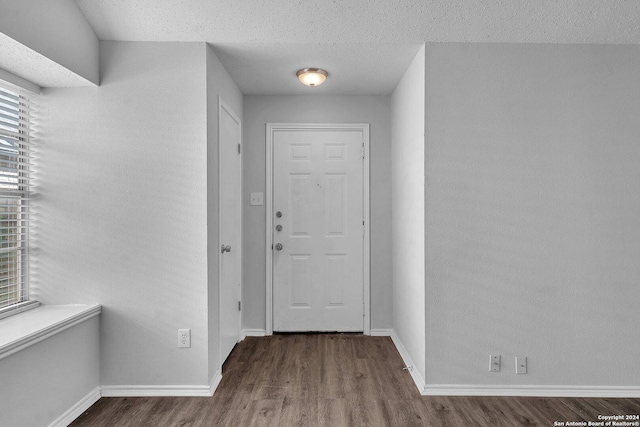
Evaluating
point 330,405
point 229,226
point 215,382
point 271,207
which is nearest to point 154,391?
point 215,382

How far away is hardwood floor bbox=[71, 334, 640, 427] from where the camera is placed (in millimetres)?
2074

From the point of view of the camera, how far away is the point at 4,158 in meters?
2.11

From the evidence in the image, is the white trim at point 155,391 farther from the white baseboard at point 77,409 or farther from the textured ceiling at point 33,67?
the textured ceiling at point 33,67

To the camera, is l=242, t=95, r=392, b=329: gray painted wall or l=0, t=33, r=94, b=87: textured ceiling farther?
l=242, t=95, r=392, b=329: gray painted wall

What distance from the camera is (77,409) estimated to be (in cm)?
213

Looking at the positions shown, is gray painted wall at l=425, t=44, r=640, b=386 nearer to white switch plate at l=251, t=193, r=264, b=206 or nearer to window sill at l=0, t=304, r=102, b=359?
white switch plate at l=251, t=193, r=264, b=206

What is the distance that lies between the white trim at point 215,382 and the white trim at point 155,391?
0.10 feet

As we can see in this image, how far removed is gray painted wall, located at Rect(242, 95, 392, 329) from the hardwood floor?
29.7 inches

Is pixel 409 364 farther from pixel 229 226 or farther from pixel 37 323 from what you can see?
pixel 37 323

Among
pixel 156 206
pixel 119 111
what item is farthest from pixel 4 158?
pixel 156 206

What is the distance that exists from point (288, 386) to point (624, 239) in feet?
7.57

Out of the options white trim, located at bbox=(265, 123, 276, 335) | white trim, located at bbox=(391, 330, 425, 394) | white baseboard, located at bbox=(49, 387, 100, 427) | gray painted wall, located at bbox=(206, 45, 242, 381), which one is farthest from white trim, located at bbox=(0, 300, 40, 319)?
white trim, located at bbox=(391, 330, 425, 394)

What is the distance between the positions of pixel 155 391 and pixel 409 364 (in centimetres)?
171

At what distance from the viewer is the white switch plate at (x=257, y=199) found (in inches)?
136
